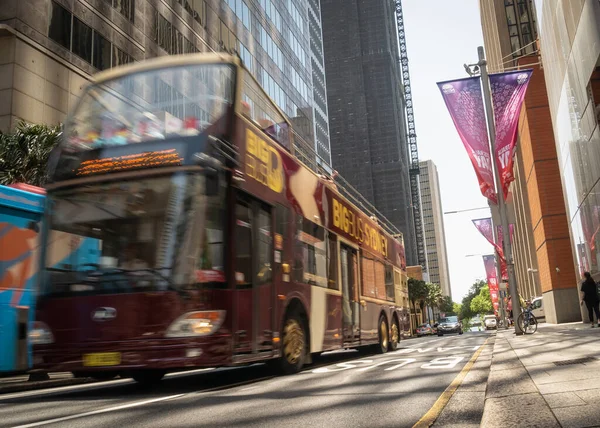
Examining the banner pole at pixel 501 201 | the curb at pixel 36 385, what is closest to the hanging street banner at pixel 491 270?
the banner pole at pixel 501 201

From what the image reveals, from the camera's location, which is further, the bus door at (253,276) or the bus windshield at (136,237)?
the bus door at (253,276)

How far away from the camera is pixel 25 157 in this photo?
53.3 feet

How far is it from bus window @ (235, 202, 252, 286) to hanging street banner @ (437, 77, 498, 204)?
38.9 ft

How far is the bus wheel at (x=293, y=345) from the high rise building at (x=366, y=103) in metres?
143

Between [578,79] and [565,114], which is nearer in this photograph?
[578,79]

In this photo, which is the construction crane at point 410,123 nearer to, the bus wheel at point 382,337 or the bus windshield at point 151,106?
the bus wheel at point 382,337

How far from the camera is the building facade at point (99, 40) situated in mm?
21750

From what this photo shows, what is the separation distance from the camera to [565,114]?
24.3m

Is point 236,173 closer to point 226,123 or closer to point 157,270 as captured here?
point 226,123

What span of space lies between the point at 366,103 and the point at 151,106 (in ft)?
512

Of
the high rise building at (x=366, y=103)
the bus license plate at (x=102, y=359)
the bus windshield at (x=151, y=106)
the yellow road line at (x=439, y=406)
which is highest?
the high rise building at (x=366, y=103)

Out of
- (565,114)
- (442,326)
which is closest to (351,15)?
(442,326)

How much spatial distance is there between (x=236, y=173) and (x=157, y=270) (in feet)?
5.66

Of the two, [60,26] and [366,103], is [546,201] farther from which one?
[366,103]
